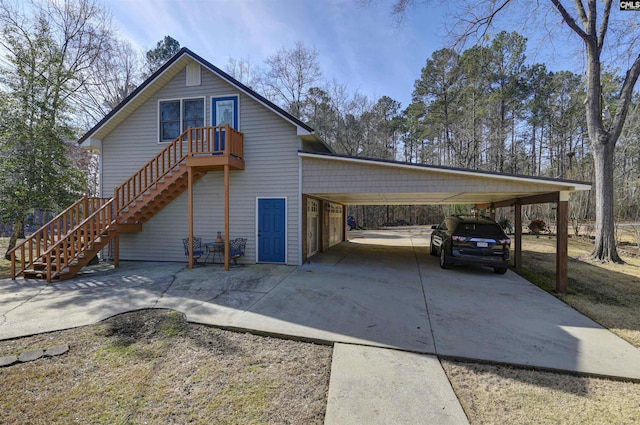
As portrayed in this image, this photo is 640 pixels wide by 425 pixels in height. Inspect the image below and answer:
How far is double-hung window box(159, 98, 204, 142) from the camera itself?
943 cm

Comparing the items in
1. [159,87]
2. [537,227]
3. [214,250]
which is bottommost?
[214,250]

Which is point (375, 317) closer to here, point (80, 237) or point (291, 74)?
point (80, 237)

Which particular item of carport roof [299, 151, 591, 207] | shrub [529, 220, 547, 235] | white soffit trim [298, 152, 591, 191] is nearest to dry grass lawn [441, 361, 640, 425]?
white soffit trim [298, 152, 591, 191]

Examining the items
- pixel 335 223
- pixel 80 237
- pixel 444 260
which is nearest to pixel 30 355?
pixel 80 237

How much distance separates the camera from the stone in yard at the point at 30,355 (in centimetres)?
342

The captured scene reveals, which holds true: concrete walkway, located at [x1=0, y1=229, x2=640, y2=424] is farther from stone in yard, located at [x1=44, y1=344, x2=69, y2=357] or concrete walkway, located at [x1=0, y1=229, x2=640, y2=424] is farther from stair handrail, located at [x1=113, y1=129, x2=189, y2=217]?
stair handrail, located at [x1=113, y1=129, x2=189, y2=217]

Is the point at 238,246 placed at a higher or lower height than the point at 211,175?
lower

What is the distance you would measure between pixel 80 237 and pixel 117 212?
1.06m

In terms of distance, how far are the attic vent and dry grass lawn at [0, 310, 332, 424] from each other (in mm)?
7886

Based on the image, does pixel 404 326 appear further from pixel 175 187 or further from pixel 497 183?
pixel 175 187

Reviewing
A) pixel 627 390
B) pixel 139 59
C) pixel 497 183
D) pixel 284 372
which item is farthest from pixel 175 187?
pixel 139 59

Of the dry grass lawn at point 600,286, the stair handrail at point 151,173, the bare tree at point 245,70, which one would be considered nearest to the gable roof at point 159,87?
the stair handrail at point 151,173

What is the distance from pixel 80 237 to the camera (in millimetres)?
7469

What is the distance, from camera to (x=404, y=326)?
176 inches
